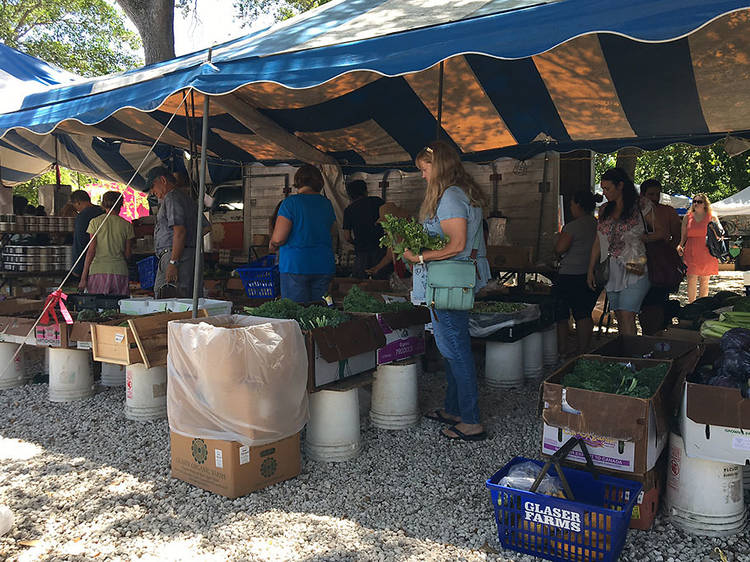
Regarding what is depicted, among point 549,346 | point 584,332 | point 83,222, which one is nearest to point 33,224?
point 83,222

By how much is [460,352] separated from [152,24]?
974 centimetres

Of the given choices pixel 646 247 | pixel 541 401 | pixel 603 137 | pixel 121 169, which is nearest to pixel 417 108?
pixel 603 137

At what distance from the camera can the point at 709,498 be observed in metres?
2.98

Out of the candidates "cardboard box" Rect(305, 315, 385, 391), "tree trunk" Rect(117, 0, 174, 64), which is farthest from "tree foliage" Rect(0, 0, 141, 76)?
"cardboard box" Rect(305, 315, 385, 391)

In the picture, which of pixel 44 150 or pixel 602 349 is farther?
pixel 44 150

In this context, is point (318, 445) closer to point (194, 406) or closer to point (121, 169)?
point (194, 406)

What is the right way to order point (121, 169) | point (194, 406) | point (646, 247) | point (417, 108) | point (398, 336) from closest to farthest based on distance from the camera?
point (194, 406) → point (398, 336) → point (646, 247) → point (417, 108) → point (121, 169)

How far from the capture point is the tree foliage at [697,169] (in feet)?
58.9

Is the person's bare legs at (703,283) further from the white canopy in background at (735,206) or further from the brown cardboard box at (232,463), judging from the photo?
the white canopy in background at (735,206)

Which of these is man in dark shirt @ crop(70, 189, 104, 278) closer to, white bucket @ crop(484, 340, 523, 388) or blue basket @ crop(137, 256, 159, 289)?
blue basket @ crop(137, 256, 159, 289)

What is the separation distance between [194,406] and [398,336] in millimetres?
1755

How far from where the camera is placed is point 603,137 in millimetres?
7191

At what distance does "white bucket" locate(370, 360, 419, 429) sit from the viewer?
4516mm

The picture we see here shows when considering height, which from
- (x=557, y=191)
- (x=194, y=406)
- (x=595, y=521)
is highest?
(x=557, y=191)
